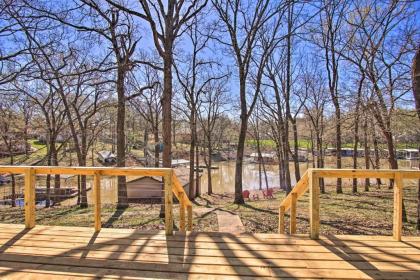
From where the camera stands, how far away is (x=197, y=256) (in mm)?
3498

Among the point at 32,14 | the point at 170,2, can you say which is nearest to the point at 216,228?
the point at 170,2

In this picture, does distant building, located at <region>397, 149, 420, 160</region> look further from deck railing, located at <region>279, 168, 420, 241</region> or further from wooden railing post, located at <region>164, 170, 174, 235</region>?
wooden railing post, located at <region>164, 170, 174, 235</region>

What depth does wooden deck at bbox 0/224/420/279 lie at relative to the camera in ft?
10.2

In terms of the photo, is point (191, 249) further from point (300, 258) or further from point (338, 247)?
point (338, 247)

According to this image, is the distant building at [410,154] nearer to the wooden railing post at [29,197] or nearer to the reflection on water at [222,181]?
the reflection on water at [222,181]

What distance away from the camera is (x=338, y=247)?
12.5 feet

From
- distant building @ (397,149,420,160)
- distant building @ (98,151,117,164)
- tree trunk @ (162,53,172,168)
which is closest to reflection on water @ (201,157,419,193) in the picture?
distant building @ (397,149,420,160)

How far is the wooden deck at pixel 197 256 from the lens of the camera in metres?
3.09

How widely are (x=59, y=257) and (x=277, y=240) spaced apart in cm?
273

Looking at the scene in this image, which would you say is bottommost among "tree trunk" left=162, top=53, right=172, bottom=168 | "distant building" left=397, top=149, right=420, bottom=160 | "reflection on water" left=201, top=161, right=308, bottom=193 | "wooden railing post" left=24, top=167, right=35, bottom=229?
"reflection on water" left=201, top=161, right=308, bottom=193

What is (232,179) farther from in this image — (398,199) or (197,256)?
(197,256)

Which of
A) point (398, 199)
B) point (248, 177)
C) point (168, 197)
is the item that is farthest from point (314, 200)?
point (248, 177)

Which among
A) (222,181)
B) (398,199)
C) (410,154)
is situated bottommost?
(222,181)

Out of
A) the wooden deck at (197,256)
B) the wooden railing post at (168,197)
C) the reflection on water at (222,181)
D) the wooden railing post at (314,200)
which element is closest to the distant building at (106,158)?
the reflection on water at (222,181)
